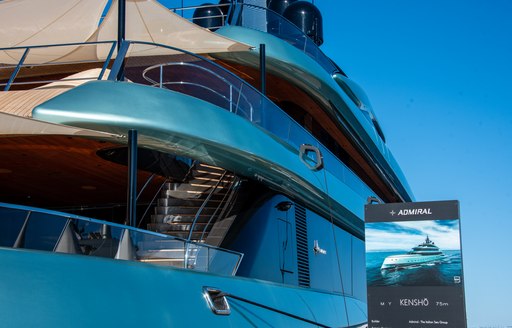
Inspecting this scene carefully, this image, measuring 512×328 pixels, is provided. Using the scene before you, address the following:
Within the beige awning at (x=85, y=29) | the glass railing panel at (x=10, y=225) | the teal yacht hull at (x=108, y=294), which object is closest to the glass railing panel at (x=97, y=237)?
the teal yacht hull at (x=108, y=294)

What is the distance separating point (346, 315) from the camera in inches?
451

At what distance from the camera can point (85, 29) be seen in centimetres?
1259

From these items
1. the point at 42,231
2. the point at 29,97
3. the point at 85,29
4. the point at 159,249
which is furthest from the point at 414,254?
the point at 85,29

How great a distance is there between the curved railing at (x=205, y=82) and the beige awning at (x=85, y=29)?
1.11 m

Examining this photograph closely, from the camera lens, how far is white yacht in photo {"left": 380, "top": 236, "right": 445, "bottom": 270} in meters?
6.78

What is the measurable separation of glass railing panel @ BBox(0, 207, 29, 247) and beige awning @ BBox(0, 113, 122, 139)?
5.83ft

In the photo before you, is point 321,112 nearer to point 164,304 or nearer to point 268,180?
point 268,180

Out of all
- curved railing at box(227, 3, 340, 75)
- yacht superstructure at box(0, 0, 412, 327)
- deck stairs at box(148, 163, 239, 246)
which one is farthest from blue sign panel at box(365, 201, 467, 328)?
curved railing at box(227, 3, 340, 75)

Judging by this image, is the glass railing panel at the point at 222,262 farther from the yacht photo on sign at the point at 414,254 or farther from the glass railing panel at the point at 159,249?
the yacht photo on sign at the point at 414,254

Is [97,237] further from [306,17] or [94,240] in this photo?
[306,17]

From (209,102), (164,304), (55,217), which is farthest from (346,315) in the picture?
(55,217)

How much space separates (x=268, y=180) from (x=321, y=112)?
4.24 meters

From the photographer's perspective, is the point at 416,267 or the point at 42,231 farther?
the point at 416,267

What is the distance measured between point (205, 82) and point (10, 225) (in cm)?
379
